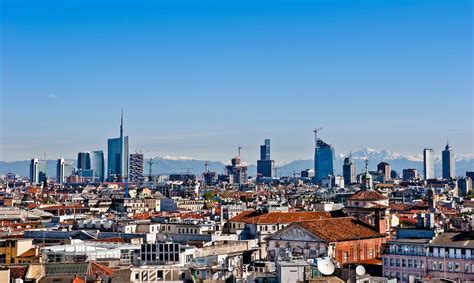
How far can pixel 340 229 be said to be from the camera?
7800 cm

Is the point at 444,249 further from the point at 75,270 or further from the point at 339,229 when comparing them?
the point at 75,270

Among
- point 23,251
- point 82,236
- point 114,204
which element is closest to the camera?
point 23,251

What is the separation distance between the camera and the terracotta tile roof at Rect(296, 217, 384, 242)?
247 ft

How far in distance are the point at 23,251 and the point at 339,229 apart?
91.4ft

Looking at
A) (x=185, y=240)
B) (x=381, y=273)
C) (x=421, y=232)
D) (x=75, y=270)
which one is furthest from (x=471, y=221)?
(x=75, y=270)

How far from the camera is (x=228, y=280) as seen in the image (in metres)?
47.1

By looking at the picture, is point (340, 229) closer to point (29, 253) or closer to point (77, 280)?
point (29, 253)

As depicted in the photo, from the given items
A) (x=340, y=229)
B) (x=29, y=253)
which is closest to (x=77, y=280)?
(x=29, y=253)

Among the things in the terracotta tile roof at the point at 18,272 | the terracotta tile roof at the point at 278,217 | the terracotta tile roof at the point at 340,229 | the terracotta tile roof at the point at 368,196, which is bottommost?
the terracotta tile roof at the point at 18,272

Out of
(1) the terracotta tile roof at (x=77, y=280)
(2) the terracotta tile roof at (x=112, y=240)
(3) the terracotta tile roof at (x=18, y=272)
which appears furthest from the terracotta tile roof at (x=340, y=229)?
(1) the terracotta tile roof at (x=77, y=280)

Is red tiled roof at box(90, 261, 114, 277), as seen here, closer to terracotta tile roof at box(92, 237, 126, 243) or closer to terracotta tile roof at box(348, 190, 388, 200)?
terracotta tile roof at box(92, 237, 126, 243)

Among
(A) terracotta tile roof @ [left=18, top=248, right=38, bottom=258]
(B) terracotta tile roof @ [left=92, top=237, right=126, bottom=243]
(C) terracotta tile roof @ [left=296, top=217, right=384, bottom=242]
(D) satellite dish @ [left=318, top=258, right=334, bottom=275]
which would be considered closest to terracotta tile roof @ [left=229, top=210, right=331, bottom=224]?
(C) terracotta tile roof @ [left=296, top=217, right=384, bottom=242]

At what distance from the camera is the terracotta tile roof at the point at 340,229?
75.2m

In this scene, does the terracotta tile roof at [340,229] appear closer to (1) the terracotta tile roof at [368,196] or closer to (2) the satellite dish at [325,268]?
(1) the terracotta tile roof at [368,196]
